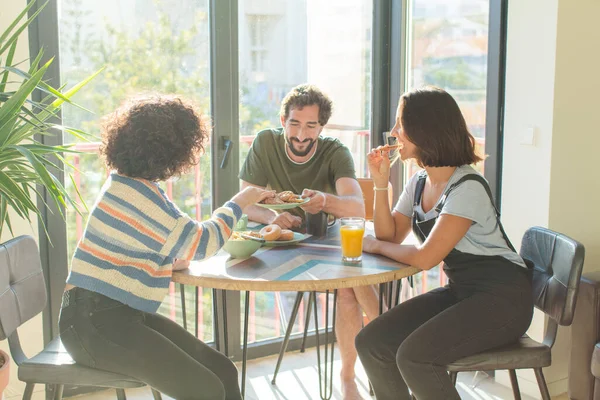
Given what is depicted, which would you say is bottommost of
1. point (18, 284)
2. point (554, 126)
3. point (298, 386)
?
→ point (298, 386)

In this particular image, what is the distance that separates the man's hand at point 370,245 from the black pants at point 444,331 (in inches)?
8.1

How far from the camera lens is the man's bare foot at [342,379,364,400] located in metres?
2.92

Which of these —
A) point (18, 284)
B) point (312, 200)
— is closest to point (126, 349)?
point (18, 284)

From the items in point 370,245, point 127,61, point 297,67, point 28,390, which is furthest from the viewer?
point 297,67

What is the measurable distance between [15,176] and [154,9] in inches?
45.5

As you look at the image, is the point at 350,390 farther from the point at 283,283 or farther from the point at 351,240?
the point at 283,283

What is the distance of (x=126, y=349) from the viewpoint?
1.91 meters

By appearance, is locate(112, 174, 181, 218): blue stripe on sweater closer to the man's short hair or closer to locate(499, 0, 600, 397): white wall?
the man's short hair

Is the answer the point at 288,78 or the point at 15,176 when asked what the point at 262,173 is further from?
the point at 15,176

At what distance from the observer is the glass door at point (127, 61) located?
3.04 metres

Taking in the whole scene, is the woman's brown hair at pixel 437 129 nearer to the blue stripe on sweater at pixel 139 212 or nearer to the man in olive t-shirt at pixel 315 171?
the man in olive t-shirt at pixel 315 171

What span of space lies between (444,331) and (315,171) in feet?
3.76

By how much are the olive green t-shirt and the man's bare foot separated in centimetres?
79

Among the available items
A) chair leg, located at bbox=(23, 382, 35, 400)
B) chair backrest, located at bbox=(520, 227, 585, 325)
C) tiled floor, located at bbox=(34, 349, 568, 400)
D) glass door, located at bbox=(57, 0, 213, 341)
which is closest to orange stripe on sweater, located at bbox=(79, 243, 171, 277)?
chair leg, located at bbox=(23, 382, 35, 400)
